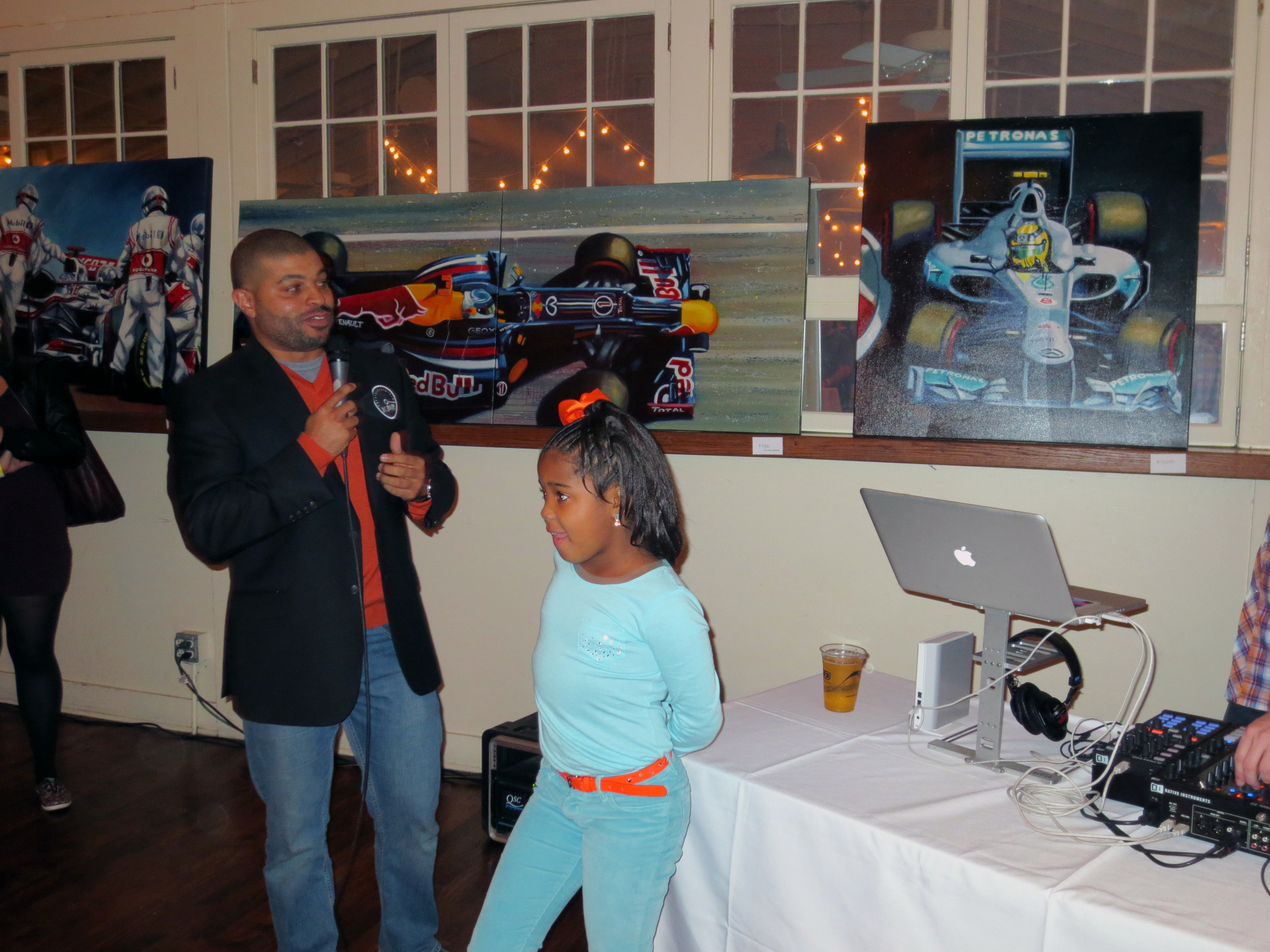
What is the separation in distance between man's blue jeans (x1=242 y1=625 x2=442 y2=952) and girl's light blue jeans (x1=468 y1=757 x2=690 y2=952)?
→ 523 millimetres

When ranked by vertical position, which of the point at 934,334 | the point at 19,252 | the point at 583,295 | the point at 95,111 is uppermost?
the point at 95,111

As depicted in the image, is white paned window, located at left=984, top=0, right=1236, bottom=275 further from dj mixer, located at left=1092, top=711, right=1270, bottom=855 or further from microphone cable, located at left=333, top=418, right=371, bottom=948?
microphone cable, located at left=333, top=418, right=371, bottom=948

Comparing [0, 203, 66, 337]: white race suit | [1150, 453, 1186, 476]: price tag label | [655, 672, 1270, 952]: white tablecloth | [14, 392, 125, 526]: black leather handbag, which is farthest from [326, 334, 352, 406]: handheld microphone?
[0, 203, 66, 337]: white race suit

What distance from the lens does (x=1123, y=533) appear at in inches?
105

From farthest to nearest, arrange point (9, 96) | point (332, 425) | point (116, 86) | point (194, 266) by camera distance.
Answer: point (9, 96)
point (116, 86)
point (194, 266)
point (332, 425)

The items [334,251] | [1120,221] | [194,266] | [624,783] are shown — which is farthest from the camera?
[194,266]

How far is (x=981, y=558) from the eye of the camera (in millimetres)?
1688

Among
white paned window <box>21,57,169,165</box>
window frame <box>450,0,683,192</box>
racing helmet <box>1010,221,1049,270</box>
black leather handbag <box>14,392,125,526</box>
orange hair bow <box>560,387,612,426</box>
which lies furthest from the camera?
white paned window <box>21,57,169,165</box>

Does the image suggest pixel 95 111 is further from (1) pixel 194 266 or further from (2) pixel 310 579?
(2) pixel 310 579

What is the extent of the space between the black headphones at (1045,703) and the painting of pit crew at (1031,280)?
3.44 ft

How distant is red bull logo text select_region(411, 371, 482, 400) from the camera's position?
3.30 metres

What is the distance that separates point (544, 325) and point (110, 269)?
6.21ft

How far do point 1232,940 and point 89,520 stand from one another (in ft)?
11.5

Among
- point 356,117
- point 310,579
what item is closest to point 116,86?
point 356,117
